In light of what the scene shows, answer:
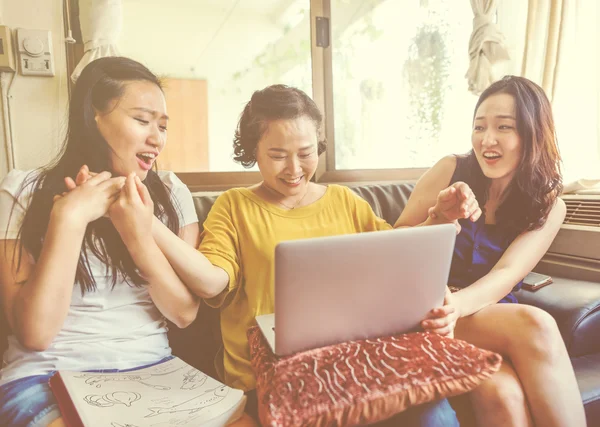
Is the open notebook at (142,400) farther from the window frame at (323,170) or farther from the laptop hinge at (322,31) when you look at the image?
the laptop hinge at (322,31)

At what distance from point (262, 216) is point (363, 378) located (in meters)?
0.52

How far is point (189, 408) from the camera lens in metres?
0.73

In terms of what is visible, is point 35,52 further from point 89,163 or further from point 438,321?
point 438,321

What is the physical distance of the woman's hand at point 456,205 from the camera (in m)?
0.96

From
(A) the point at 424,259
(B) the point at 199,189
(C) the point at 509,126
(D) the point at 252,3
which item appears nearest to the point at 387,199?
(C) the point at 509,126

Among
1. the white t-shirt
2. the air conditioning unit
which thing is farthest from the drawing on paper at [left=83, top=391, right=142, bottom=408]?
the air conditioning unit

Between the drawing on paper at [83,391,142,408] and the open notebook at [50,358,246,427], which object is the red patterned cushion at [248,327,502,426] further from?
the drawing on paper at [83,391,142,408]

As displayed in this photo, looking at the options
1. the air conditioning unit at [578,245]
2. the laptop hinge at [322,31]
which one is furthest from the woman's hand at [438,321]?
the laptop hinge at [322,31]

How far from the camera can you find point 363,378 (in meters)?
0.65

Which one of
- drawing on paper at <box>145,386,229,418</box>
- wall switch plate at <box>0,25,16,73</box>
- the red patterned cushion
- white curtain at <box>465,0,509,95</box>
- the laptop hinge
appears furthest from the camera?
white curtain at <box>465,0,509,95</box>

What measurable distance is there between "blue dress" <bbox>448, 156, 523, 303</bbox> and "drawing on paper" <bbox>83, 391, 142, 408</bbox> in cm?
91

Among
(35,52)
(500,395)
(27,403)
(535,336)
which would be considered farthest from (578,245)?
(35,52)

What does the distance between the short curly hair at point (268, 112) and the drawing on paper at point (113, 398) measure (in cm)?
62

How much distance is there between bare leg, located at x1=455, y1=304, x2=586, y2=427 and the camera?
890 mm
